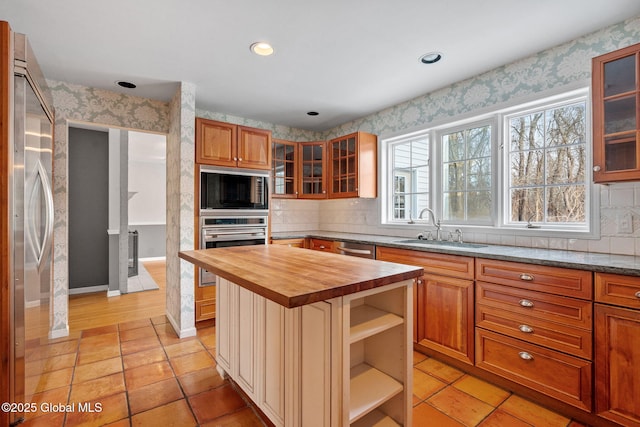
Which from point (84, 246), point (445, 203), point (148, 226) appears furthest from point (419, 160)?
point (148, 226)

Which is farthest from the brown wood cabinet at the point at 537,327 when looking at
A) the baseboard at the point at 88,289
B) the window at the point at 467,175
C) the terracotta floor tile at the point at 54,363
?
the baseboard at the point at 88,289

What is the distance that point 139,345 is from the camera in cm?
279

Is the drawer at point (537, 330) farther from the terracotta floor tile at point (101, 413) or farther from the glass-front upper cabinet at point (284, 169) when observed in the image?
the glass-front upper cabinet at point (284, 169)

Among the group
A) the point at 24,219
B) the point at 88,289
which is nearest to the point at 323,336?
the point at 24,219

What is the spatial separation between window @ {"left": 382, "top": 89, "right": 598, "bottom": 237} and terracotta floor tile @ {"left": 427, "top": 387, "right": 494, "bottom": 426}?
1.38 m

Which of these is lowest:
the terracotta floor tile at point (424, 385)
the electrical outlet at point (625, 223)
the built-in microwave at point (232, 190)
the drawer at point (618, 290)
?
the terracotta floor tile at point (424, 385)

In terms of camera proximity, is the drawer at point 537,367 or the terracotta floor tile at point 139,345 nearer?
the drawer at point 537,367

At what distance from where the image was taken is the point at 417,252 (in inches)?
102

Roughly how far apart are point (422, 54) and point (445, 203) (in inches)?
58.8

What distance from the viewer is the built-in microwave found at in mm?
3219

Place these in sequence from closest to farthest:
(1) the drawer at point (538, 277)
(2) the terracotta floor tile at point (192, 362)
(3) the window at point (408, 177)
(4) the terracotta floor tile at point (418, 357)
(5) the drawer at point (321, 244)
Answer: (1) the drawer at point (538, 277) → (2) the terracotta floor tile at point (192, 362) → (4) the terracotta floor tile at point (418, 357) → (3) the window at point (408, 177) → (5) the drawer at point (321, 244)

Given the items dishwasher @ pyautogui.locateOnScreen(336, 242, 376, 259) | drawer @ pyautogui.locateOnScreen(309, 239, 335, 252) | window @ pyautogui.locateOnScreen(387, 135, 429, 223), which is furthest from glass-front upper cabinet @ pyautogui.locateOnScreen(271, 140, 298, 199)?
window @ pyautogui.locateOnScreen(387, 135, 429, 223)

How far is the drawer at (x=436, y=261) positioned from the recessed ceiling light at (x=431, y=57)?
162cm

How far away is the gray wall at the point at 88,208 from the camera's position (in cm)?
436
